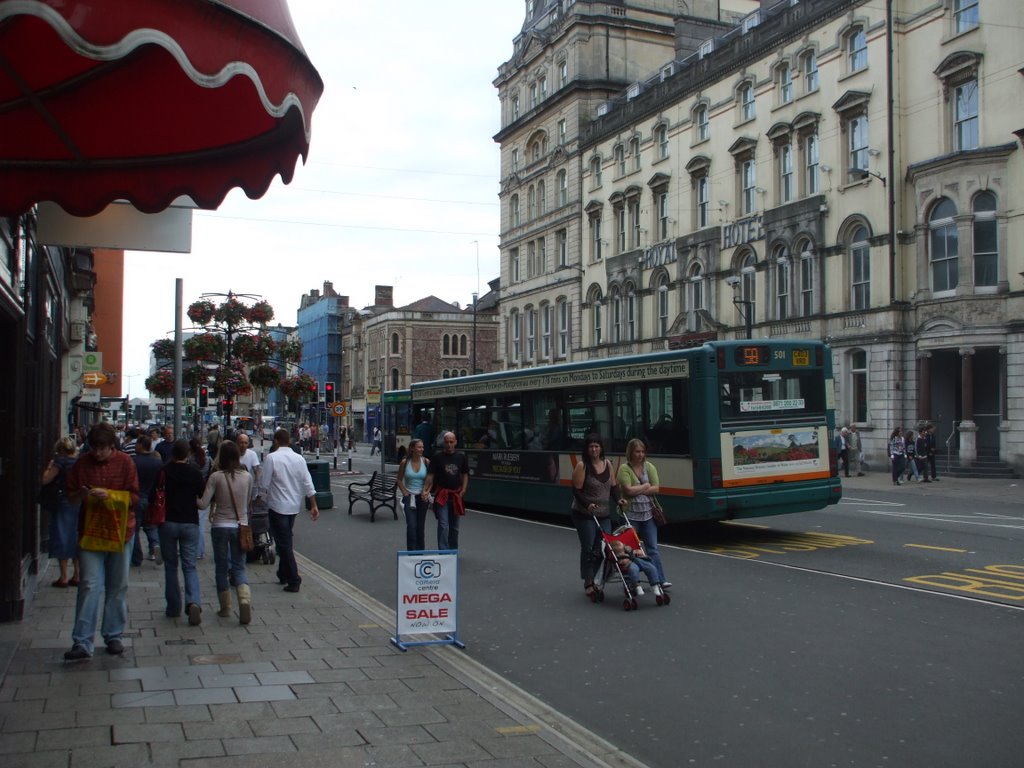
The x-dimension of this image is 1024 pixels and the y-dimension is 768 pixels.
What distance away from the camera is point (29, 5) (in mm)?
3678

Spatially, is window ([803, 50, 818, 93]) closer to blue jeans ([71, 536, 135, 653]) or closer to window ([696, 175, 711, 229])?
window ([696, 175, 711, 229])

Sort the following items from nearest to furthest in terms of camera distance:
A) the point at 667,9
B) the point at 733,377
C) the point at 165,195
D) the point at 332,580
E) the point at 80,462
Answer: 1. the point at 165,195
2. the point at 80,462
3. the point at 332,580
4. the point at 733,377
5. the point at 667,9

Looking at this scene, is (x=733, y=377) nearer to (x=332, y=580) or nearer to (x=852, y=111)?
(x=332, y=580)

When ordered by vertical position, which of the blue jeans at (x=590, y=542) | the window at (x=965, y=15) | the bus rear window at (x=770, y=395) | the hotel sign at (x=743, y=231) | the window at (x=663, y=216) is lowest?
the blue jeans at (x=590, y=542)

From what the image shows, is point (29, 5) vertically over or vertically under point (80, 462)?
over

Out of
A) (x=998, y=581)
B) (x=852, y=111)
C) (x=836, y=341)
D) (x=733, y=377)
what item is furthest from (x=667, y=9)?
(x=998, y=581)

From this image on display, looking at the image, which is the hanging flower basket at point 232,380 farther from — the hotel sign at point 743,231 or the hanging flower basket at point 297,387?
the hotel sign at point 743,231

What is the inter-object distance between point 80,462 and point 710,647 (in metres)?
5.24

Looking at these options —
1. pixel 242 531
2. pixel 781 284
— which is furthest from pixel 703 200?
pixel 242 531

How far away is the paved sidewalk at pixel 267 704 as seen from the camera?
5.61 m

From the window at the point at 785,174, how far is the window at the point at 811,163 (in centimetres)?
76

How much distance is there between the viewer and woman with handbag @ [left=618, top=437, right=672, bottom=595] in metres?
10.7

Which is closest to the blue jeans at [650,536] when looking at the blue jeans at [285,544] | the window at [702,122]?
the blue jeans at [285,544]

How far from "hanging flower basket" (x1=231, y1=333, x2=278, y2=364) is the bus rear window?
55.1ft
